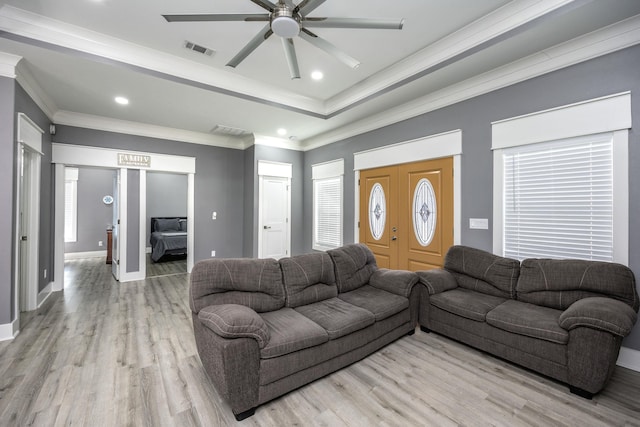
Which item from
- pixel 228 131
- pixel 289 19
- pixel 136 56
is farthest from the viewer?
pixel 228 131

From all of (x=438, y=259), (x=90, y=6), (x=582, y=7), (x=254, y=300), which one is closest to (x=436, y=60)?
(x=582, y=7)

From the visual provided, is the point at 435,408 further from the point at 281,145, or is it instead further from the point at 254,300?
the point at 281,145

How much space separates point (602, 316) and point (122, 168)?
6.62 m

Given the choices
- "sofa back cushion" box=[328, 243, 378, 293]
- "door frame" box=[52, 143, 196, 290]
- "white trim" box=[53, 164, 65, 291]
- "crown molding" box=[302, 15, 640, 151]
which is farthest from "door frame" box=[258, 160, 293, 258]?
"white trim" box=[53, 164, 65, 291]

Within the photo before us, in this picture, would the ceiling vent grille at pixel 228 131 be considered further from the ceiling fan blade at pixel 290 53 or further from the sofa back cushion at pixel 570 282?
the sofa back cushion at pixel 570 282

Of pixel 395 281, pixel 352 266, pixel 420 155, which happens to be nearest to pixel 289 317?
pixel 352 266

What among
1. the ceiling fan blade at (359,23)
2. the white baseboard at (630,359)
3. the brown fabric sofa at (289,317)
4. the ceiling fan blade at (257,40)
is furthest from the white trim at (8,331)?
the white baseboard at (630,359)

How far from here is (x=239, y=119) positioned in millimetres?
4789

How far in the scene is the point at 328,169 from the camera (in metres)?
5.66

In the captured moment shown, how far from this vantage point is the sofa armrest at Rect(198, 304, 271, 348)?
1767 millimetres

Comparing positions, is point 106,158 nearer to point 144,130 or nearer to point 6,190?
point 144,130

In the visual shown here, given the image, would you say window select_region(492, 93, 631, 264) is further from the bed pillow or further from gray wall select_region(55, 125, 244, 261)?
the bed pillow

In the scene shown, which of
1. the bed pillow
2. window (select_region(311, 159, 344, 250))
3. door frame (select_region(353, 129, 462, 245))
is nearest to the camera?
door frame (select_region(353, 129, 462, 245))

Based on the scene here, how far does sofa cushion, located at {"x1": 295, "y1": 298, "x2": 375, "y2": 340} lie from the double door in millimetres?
1772
